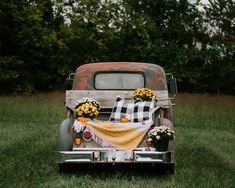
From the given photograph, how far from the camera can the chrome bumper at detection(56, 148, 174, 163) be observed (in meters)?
8.27

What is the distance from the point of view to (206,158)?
1102 centimetres

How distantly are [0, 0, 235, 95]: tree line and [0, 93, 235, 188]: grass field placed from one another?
10.7m

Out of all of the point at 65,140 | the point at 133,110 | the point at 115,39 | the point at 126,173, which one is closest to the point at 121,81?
the point at 133,110

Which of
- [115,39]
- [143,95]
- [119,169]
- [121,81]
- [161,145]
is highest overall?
[115,39]

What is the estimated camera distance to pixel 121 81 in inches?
432

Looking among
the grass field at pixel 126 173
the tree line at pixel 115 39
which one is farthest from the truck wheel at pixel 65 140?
the tree line at pixel 115 39

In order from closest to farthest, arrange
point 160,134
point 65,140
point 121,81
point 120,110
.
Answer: point 160,134
point 65,140
point 120,110
point 121,81

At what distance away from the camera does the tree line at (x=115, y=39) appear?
3434 cm

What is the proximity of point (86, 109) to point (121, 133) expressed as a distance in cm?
80

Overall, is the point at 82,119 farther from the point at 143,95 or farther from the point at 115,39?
the point at 115,39

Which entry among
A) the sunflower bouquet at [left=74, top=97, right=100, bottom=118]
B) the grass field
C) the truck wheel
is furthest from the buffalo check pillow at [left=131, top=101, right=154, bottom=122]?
the truck wheel

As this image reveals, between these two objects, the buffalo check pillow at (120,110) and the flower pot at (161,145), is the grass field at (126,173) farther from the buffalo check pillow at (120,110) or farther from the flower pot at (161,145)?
the buffalo check pillow at (120,110)

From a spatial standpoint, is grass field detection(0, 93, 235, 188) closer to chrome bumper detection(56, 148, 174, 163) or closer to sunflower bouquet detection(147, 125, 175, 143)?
chrome bumper detection(56, 148, 174, 163)

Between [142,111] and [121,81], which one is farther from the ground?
[121,81]
